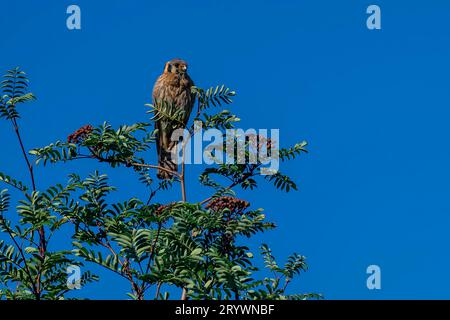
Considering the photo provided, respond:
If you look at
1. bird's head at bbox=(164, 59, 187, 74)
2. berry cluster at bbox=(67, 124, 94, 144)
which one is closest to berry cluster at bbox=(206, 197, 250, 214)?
berry cluster at bbox=(67, 124, 94, 144)

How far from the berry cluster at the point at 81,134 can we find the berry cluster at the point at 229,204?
1018 mm

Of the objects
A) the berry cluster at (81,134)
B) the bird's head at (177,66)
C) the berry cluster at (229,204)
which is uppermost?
the bird's head at (177,66)

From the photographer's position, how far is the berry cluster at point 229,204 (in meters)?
5.85

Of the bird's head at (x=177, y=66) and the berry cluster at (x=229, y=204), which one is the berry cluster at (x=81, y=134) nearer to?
the berry cluster at (x=229, y=204)

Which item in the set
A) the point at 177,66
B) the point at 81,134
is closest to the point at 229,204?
the point at 81,134

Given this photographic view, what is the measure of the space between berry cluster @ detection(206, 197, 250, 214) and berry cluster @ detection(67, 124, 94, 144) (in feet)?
3.34

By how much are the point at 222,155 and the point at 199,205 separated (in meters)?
0.72

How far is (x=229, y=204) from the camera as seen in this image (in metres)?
5.86

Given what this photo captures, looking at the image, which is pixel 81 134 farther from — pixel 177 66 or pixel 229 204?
pixel 177 66

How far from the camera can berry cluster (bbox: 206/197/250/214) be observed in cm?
585

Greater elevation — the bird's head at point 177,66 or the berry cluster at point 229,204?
the bird's head at point 177,66

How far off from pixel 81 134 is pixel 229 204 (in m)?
1.18

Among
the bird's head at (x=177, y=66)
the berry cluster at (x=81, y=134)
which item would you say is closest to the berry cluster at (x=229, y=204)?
the berry cluster at (x=81, y=134)
